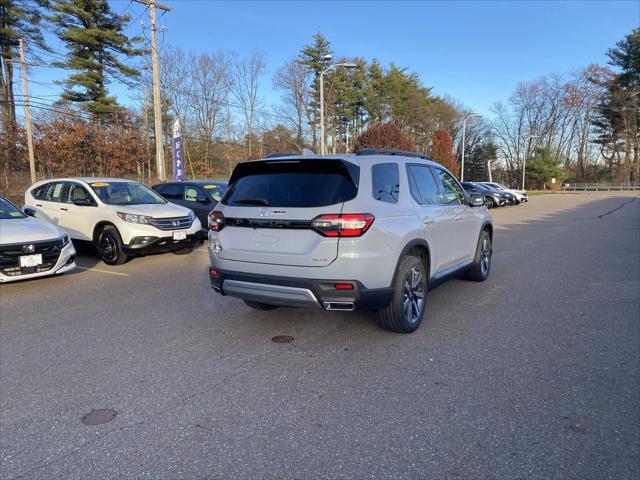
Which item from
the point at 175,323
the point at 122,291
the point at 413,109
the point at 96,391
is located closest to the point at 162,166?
the point at 122,291

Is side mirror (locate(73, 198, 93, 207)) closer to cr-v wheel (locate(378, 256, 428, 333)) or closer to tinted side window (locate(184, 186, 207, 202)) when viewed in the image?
tinted side window (locate(184, 186, 207, 202))

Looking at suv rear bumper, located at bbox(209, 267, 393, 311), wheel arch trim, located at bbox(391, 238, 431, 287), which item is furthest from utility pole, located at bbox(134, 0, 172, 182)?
wheel arch trim, located at bbox(391, 238, 431, 287)

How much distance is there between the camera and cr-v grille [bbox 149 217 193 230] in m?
8.53

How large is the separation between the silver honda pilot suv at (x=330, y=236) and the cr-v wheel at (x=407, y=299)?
10 millimetres

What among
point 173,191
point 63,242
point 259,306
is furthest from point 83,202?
point 259,306

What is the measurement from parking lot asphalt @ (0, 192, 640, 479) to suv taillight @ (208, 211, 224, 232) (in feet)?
3.69

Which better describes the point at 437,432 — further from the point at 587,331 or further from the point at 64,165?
the point at 64,165

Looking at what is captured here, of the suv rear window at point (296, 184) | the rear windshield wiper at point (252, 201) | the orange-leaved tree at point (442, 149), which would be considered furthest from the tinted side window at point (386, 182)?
the orange-leaved tree at point (442, 149)

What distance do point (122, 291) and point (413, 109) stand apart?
57891 millimetres

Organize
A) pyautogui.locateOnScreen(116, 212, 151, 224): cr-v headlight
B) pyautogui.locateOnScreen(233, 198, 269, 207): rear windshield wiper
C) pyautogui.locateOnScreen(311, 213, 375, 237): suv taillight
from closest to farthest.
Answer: pyautogui.locateOnScreen(311, 213, 375, 237): suv taillight < pyautogui.locateOnScreen(233, 198, 269, 207): rear windshield wiper < pyautogui.locateOnScreen(116, 212, 151, 224): cr-v headlight

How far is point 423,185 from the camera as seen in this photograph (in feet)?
16.4

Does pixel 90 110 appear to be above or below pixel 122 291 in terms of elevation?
above

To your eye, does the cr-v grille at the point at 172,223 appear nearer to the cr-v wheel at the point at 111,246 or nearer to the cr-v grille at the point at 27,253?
the cr-v wheel at the point at 111,246

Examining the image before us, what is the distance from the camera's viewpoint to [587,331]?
457 centimetres
